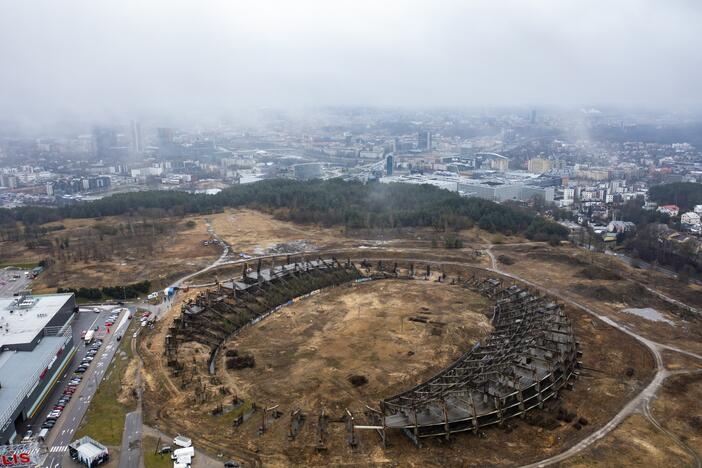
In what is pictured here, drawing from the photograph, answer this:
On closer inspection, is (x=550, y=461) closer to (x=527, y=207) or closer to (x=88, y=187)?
(x=527, y=207)

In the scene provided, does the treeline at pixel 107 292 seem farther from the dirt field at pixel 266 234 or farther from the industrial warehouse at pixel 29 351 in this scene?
the dirt field at pixel 266 234

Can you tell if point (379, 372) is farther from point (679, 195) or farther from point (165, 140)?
point (165, 140)

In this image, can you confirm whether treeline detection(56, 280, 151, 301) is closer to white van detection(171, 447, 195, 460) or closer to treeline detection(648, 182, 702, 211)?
white van detection(171, 447, 195, 460)

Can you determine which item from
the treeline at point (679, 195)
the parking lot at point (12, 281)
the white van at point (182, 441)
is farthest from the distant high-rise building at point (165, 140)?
the white van at point (182, 441)

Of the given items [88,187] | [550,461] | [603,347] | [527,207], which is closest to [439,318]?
[603,347]

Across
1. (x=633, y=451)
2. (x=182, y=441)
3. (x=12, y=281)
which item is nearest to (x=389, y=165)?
(x=12, y=281)

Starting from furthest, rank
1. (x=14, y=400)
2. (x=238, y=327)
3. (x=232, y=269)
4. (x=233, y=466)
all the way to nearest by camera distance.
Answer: (x=232, y=269) < (x=238, y=327) < (x=14, y=400) < (x=233, y=466)
